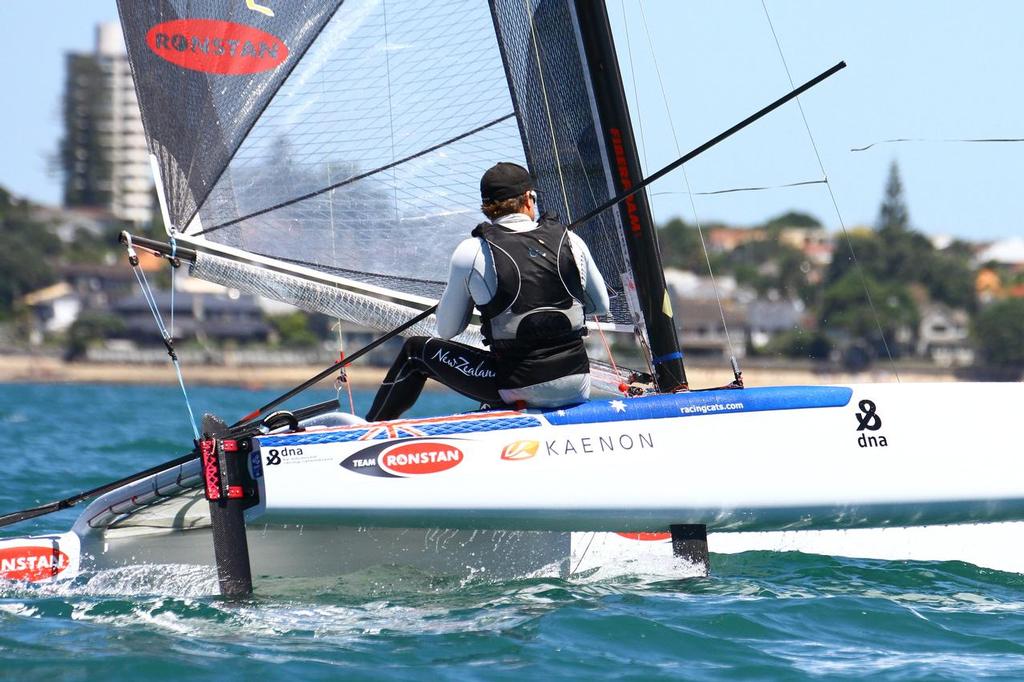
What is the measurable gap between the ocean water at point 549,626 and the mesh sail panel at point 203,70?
1708 millimetres

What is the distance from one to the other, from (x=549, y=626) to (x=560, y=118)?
2.16m

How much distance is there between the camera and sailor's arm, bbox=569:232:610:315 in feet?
13.3

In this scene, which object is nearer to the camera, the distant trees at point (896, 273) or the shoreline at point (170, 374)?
the shoreline at point (170, 374)

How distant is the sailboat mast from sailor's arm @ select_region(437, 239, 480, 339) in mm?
1008

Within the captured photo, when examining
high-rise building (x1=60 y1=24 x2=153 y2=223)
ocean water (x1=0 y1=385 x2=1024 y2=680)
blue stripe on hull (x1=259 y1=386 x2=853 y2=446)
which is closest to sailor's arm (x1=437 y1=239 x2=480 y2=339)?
blue stripe on hull (x1=259 y1=386 x2=853 y2=446)

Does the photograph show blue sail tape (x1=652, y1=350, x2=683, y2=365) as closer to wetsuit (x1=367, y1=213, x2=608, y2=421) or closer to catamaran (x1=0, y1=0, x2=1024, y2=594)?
catamaran (x1=0, y1=0, x2=1024, y2=594)

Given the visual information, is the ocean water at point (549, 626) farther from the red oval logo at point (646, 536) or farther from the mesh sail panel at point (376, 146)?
the mesh sail panel at point (376, 146)

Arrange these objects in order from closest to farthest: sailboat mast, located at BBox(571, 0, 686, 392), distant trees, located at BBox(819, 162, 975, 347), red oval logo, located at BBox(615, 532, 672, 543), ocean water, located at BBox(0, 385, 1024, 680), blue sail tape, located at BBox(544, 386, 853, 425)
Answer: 1. ocean water, located at BBox(0, 385, 1024, 680)
2. blue sail tape, located at BBox(544, 386, 853, 425)
3. red oval logo, located at BBox(615, 532, 672, 543)
4. sailboat mast, located at BBox(571, 0, 686, 392)
5. distant trees, located at BBox(819, 162, 975, 347)

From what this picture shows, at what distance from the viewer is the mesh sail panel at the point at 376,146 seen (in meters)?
5.09

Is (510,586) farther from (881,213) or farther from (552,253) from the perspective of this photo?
(881,213)

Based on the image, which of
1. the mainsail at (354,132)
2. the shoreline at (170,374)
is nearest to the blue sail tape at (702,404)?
the mainsail at (354,132)

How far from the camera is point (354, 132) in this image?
5.18 m

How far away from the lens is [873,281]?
70875mm

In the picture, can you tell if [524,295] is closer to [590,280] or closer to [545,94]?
[590,280]
